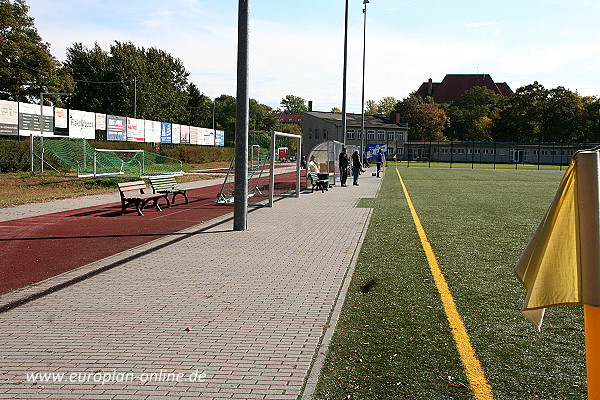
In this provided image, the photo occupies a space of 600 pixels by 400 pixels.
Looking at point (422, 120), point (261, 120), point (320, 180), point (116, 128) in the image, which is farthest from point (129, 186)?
point (261, 120)

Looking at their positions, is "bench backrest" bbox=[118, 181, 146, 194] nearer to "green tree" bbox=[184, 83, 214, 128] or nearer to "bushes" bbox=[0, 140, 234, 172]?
"bushes" bbox=[0, 140, 234, 172]

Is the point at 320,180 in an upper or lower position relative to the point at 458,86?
lower

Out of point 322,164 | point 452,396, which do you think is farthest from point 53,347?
point 322,164

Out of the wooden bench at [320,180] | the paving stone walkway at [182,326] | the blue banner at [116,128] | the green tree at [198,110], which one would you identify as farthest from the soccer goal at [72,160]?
the green tree at [198,110]

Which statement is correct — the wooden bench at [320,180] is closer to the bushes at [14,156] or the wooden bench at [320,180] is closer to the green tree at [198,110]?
the bushes at [14,156]

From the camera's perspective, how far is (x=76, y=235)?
37.5 feet

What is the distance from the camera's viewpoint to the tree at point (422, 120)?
113 m

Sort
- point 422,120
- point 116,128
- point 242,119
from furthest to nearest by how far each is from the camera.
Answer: point 422,120 < point 116,128 < point 242,119

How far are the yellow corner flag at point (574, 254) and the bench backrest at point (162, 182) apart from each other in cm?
1452

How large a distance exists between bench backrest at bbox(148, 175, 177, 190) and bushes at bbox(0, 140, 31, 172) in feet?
44.0

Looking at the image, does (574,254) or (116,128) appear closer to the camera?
(574,254)

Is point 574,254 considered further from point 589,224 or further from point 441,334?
point 441,334

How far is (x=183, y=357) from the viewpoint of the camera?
4793 millimetres

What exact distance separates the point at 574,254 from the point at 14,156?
28.9 meters
